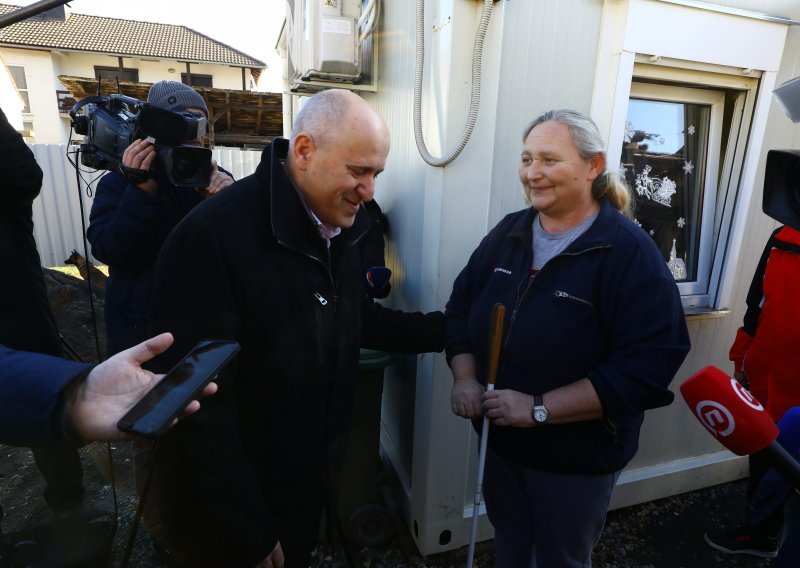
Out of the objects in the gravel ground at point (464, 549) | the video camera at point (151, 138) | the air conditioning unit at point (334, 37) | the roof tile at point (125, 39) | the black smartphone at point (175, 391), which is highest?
the roof tile at point (125, 39)

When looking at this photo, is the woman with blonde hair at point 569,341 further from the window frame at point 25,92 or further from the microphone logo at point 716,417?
the window frame at point 25,92

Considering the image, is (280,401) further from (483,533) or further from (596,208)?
(483,533)

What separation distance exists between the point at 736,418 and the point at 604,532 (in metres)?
2.08

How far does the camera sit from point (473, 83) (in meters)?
1.99

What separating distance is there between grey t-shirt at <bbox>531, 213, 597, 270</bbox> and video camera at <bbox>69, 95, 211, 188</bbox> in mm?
1423

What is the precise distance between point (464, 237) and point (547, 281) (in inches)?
28.1

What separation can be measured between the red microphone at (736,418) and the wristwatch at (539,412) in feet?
1.37

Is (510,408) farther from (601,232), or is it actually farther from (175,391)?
(175,391)

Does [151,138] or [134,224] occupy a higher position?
[151,138]

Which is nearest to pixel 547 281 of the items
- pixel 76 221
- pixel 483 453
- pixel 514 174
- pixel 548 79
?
pixel 483 453

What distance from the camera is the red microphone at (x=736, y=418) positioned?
3.88 ft

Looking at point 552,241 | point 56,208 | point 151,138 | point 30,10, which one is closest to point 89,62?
point 56,208

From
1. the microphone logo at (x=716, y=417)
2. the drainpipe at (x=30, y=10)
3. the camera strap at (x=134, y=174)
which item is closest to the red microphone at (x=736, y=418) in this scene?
the microphone logo at (x=716, y=417)

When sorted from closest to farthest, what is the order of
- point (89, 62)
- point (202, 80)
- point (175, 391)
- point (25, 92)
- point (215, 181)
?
point (175, 391) → point (215, 181) → point (25, 92) → point (89, 62) → point (202, 80)
